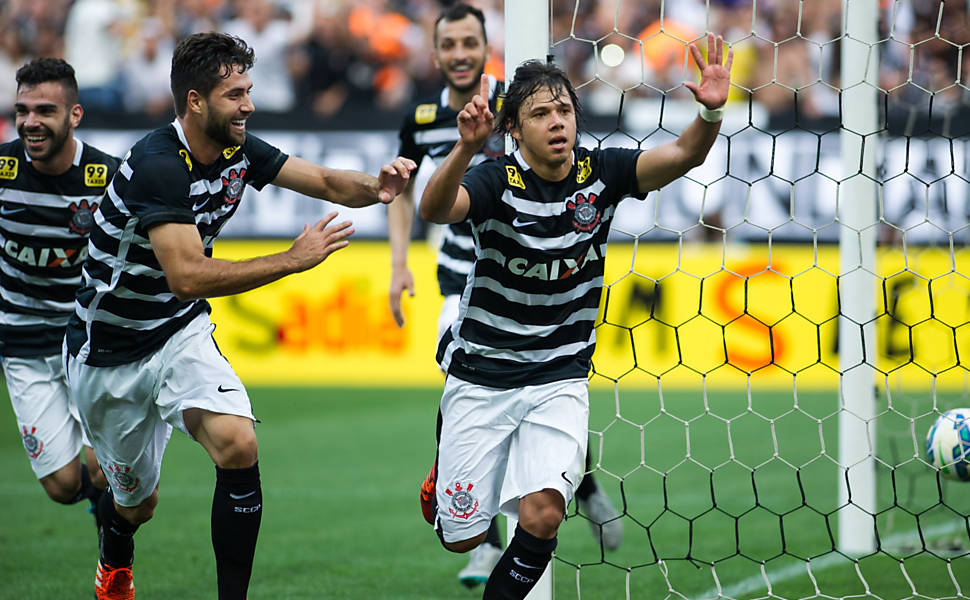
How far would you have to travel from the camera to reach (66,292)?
198 inches

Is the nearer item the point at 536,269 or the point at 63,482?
the point at 536,269

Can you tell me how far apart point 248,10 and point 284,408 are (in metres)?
5.23

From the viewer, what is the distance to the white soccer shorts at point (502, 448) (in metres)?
3.90

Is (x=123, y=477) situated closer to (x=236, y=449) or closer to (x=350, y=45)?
(x=236, y=449)

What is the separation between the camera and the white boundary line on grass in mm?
4742

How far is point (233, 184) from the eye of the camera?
13.4 ft

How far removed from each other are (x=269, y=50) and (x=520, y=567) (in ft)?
32.7

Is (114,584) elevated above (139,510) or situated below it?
below

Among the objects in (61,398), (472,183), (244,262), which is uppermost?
(472,183)

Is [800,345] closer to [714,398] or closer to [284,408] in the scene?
[714,398]

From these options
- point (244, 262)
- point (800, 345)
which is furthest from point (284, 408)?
point (244, 262)

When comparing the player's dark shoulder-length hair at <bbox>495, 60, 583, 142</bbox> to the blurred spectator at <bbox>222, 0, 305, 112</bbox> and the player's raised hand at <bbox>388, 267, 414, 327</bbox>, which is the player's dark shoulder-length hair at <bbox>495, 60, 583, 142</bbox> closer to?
the player's raised hand at <bbox>388, 267, 414, 327</bbox>

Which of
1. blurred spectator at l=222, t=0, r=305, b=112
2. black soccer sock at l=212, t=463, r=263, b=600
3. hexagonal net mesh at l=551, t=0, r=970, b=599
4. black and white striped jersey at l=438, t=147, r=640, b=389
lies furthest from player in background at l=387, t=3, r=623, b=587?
blurred spectator at l=222, t=0, r=305, b=112

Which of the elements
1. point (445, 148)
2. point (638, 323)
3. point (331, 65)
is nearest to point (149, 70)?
point (331, 65)
